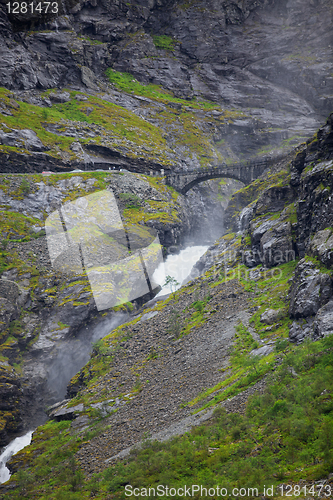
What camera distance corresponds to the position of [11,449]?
45.2 metres

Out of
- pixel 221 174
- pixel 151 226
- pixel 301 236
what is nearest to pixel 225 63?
pixel 221 174

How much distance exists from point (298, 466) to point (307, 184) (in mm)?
42094

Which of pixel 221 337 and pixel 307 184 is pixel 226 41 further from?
pixel 221 337

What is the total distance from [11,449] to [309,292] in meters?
43.8

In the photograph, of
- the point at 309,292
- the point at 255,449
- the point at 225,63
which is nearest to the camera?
the point at 255,449

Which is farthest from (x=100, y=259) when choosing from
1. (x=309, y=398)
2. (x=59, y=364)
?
(x=309, y=398)

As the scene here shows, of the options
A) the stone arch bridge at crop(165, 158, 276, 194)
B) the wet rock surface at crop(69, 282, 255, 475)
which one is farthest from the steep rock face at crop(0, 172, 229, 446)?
the stone arch bridge at crop(165, 158, 276, 194)

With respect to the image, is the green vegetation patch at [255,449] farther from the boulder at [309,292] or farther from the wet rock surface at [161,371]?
the boulder at [309,292]

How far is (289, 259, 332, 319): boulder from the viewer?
98.6ft

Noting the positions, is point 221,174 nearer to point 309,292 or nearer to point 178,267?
point 178,267

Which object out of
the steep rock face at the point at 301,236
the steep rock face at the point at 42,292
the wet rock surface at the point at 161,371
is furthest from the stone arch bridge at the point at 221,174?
the wet rock surface at the point at 161,371

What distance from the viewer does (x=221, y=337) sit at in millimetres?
39656

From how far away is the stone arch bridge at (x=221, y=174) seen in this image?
108438 mm

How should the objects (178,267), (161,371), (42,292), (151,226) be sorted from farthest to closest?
(151,226)
(178,267)
(42,292)
(161,371)
